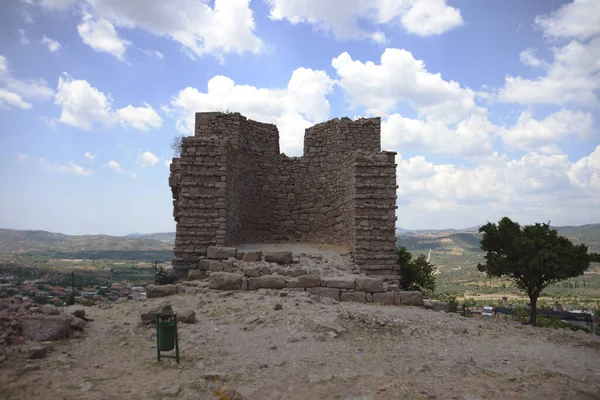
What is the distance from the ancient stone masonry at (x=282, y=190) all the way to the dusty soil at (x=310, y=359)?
3.90m

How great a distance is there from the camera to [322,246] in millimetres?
15773

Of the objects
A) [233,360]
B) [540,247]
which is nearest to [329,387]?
[233,360]

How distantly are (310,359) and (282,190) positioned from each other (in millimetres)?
11533

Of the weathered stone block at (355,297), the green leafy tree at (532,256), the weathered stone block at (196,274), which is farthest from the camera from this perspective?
the green leafy tree at (532,256)

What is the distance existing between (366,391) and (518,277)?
18.0m

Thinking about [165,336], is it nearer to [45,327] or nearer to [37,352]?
[37,352]

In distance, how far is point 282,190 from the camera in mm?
17344

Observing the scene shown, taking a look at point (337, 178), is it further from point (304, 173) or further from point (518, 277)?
point (518, 277)

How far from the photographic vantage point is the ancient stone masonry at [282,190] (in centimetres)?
1311

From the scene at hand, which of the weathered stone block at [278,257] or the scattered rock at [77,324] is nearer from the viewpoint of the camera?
the scattered rock at [77,324]

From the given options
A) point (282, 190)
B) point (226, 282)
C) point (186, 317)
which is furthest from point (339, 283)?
point (282, 190)

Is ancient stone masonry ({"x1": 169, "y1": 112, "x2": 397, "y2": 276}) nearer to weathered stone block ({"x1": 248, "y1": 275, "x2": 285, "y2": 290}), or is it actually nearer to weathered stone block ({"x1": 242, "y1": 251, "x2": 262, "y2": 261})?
weathered stone block ({"x1": 242, "y1": 251, "x2": 262, "y2": 261})

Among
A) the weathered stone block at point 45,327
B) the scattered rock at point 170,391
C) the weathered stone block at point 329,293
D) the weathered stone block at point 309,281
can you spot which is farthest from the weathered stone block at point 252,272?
the scattered rock at point 170,391

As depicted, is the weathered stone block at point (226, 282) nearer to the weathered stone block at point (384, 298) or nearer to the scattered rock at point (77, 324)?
the weathered stone block at point (384, 298)
